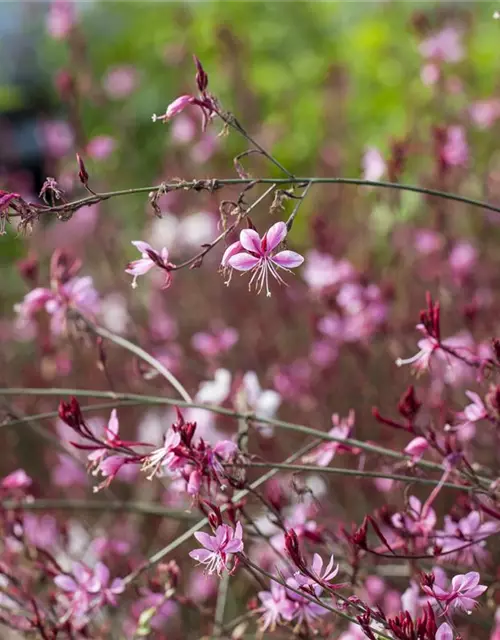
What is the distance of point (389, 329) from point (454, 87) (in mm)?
1472

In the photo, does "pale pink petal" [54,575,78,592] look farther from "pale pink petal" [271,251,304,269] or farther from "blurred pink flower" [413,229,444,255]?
"blurred pink flower" [413,229,444,255]

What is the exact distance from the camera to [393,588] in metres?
2.57

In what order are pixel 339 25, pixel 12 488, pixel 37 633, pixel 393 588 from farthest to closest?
pixel 339 25
pixel 393 588
pixel 12 488
pixel 37 633

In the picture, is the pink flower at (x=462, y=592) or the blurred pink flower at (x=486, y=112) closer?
the pink flower at (x=462, y=592)

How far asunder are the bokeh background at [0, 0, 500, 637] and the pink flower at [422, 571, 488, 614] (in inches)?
19.3

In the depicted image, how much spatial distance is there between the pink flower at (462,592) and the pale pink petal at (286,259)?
1.78 feet

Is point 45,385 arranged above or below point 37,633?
above

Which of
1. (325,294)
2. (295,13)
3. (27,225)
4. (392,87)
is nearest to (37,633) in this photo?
(27,225)

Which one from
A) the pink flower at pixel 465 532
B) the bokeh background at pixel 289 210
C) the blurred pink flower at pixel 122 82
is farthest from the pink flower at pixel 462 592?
the blurred pink flower at pixel 122 82

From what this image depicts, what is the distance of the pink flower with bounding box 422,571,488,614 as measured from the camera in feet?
4.36

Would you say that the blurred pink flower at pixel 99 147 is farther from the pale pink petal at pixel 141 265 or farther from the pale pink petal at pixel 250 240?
the pale pink petal at pixel 250 240

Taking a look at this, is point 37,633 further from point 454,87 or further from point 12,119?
point 12,119

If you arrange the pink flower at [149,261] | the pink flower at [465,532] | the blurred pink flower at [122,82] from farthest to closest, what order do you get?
1. the blurred pink flower at [122,82]
2. the pink flower at [465,532]
3. the pink flower at [149,261]

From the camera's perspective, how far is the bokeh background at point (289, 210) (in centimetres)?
311
